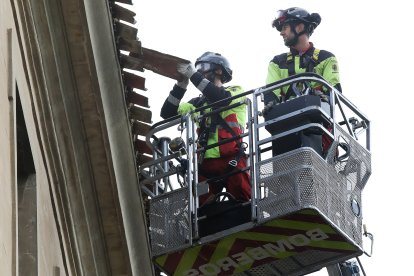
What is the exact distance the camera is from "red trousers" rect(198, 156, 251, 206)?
1689cm

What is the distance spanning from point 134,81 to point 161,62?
4.87 feet

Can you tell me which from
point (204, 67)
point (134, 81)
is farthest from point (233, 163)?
point (134, 81)

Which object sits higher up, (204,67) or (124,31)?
(204,67)

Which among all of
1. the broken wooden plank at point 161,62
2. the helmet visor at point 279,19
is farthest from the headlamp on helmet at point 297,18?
the broken wooden plank at point 161,62

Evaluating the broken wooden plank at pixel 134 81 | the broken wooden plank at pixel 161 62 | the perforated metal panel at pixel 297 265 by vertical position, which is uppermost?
the broken wooden plank at pixel 161 62

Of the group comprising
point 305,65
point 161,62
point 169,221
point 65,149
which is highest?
point 305,65

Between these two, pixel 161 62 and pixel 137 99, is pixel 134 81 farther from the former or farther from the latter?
pixel 161 62

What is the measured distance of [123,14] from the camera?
1441 cm

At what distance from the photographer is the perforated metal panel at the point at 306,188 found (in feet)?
52.4

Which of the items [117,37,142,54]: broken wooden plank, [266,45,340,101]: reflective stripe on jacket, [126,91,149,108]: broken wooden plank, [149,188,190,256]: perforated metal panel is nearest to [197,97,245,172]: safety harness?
[149,188,190,256]: perforated metal panel

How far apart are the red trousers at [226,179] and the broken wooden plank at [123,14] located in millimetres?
2837

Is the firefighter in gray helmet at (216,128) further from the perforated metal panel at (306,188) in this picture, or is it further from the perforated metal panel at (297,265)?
the perforated metal panel at (297,265)

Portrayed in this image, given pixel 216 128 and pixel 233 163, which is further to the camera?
pixel 216 128

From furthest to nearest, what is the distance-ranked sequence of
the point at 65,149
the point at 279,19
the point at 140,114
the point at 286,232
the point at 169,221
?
the point at 279,19, the point at 169,221, the point at 286,232, the point at 140,114, the point at 65,149
